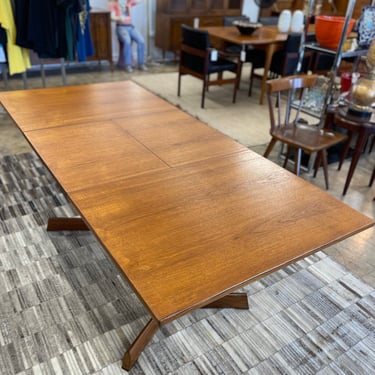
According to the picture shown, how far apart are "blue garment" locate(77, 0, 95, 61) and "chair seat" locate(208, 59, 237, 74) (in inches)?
51.0

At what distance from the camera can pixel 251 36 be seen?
4.18 metres

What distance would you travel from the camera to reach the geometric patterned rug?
56.7 inches

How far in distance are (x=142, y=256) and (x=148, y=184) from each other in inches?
16.1

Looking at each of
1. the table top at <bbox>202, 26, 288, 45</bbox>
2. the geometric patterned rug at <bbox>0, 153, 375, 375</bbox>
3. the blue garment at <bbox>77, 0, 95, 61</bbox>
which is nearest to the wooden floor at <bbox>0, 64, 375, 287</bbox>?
the geometric patterned rug at <bbox>0, 153, 375, 375</bbox>

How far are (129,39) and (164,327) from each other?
450cm

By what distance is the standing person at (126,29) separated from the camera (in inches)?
193

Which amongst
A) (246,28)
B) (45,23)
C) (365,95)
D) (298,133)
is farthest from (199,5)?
(365,95)

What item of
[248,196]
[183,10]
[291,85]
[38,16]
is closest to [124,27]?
[183,10]

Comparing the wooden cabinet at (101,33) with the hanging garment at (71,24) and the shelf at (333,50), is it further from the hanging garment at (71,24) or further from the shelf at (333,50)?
the shelf at (333,50)

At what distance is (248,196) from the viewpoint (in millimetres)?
1371

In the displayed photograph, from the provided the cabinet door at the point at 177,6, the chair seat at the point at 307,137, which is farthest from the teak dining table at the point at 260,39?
the chair seat at the point at 307,137

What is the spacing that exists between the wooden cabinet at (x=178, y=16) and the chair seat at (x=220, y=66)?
1706 mm

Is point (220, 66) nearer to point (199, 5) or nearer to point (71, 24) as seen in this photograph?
point (71, 24)

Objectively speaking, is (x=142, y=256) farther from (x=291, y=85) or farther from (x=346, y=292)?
(x=291, y=85)
